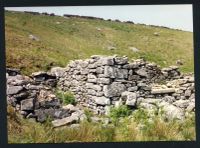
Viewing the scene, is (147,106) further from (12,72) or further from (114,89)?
(12,72)

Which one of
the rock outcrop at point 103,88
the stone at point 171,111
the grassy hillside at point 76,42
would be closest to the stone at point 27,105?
the rock outcrop at point 103,88

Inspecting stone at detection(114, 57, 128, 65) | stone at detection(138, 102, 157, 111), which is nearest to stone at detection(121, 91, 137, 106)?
stone at detection(138, 102, 157, 111)

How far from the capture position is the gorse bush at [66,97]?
10.2m

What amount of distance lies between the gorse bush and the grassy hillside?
1.71ft

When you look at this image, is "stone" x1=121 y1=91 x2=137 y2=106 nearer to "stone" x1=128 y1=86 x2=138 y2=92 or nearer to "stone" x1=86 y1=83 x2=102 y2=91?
"stone" x1=128 y1=86 x2=138 y2=92

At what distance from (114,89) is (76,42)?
3.42 feet

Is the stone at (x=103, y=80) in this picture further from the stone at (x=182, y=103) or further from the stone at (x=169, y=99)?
the stone at (x=182, y=103)

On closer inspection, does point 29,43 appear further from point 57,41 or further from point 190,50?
point 190,50

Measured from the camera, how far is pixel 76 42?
10164 millimetres

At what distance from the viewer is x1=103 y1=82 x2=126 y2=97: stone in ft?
33.4

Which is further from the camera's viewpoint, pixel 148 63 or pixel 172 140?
pixel 148 63

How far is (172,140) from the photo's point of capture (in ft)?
31.6
